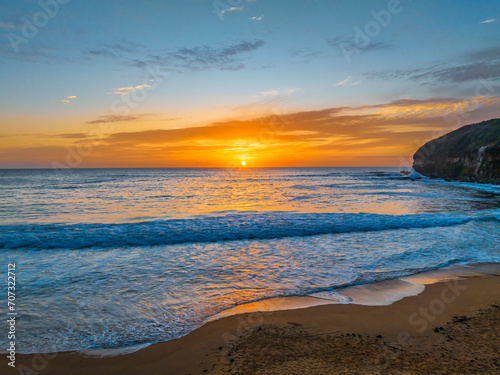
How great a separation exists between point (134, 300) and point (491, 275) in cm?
1048

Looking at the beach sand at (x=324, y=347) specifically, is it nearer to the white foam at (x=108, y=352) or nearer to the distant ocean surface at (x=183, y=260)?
the white foam at (x=108, y=352)

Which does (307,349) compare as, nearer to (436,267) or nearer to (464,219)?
(436,267)

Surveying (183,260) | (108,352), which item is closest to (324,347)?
(108,352)

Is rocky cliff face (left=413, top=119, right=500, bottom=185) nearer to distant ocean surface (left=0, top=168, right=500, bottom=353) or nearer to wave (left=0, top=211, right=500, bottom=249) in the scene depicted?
wave (left=0, top=211, right=500, bottom=249)

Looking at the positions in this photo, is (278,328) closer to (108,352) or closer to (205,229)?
(108,352)

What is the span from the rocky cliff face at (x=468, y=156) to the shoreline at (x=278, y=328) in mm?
57083

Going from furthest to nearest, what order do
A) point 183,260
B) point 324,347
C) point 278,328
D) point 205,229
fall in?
point 205,229, point 183,260, point 278,328, point 324,347

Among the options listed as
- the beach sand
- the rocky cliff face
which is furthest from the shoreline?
the rocky cliff face

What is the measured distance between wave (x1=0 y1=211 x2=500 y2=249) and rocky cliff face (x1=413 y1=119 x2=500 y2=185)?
4077 centimetres

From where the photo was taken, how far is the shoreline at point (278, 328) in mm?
4590

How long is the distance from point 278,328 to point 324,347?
101cm

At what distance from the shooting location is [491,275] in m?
8.87

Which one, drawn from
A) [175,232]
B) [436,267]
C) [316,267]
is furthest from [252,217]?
[436,267]

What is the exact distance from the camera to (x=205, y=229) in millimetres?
16422
